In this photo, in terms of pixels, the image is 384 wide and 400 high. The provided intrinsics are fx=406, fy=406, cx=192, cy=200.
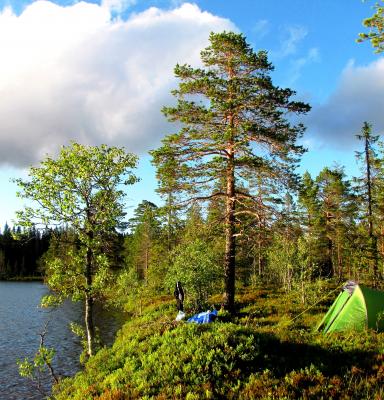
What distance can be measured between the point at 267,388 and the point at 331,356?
3.43 metres

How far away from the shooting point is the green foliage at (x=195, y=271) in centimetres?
2519

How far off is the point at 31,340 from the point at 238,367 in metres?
23.3

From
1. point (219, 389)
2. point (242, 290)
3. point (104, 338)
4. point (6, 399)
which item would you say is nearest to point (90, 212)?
point (6, 399)

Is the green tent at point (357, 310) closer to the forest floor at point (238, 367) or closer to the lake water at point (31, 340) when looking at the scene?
the forest floor at point (238, 367)

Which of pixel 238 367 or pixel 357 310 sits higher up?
pixel 357 310

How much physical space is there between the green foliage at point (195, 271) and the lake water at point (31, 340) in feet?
24.0

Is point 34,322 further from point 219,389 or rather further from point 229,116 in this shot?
point 219,389

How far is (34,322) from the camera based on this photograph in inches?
1507

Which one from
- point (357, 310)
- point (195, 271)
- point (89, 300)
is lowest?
point (357, 310)

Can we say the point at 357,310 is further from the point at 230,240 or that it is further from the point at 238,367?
the point at 238,367

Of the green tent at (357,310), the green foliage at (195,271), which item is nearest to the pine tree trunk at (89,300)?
the green foliage at (195,271)

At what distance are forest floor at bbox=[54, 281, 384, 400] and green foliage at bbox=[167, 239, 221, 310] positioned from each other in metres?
9.54

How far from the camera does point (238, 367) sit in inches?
424

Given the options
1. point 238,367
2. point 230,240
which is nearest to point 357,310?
point 230,240
